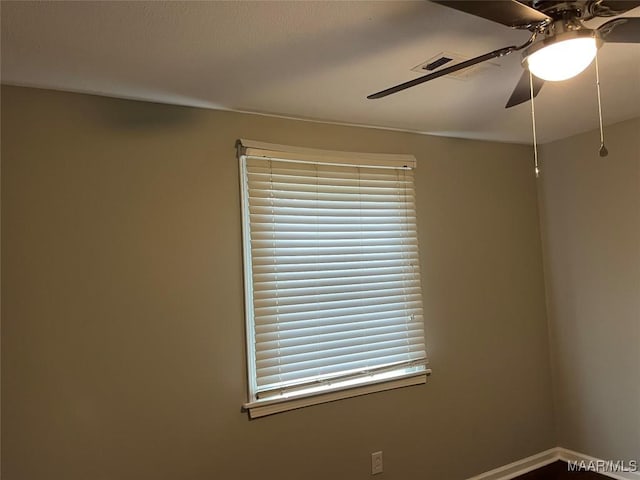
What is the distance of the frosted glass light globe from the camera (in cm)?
134

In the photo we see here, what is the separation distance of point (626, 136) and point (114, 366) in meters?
3.20

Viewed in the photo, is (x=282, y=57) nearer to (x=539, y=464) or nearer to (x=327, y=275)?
(x=327, y=275)

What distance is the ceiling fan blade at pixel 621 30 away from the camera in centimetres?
135

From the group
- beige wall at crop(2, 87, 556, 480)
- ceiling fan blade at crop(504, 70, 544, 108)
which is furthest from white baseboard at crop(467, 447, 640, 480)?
Result: ceiling fan blade at crop(504, 70, 544, 108)

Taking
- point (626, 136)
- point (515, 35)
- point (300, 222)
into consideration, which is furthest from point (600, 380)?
point (515, 35)

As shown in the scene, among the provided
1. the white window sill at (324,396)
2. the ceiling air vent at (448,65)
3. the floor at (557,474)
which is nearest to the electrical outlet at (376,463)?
the white window sill at (324,396)

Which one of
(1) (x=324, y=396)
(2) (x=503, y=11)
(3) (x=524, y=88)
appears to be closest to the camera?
(2) (x=503, y=11)

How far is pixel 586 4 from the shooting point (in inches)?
52.7

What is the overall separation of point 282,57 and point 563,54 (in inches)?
39.0

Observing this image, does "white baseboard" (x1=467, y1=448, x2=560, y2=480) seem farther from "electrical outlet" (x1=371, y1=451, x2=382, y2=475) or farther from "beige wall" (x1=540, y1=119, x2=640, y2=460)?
"electrical outlet" (x1=371, y1=451, x2=382, y2=475)

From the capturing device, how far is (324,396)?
263 centimetres

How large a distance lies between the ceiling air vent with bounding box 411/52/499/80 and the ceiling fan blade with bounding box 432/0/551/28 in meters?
0.53

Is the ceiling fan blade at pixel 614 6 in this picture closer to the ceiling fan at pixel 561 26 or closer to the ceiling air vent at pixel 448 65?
the ceiling fan at pixel 561 26

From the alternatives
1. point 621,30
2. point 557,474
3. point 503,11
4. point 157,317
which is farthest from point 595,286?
point 157,317
